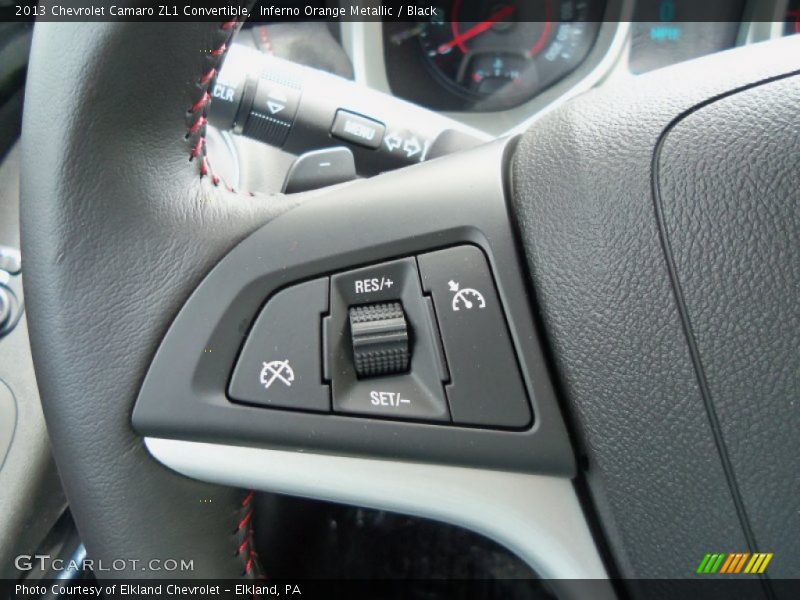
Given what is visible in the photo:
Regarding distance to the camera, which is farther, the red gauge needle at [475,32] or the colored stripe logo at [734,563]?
the red gauge needle at [475,32]

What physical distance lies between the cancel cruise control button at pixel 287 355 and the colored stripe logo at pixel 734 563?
30cm

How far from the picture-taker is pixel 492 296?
59 centimetres

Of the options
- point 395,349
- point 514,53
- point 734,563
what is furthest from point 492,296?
point 514,53

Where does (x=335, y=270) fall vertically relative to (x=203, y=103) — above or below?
below

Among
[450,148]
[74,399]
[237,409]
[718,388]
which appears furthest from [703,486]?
[450,148]

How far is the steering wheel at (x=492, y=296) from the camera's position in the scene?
21.5 inches

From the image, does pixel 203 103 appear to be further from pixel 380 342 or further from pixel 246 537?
pixel 246 537

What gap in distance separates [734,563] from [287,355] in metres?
0.36

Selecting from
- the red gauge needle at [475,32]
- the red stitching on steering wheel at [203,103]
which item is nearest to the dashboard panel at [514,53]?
the red gauge needle at [475,32]

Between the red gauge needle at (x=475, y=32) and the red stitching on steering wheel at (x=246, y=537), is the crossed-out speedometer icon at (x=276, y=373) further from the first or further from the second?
the red gauge needle at (x=475, y=32)

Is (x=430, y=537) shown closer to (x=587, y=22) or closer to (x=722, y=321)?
(x=722, y=321)

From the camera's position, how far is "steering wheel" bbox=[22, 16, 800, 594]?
1.79 feet

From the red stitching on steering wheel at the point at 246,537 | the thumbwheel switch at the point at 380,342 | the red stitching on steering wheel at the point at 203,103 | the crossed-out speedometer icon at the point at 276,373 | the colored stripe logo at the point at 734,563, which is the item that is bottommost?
the red stitching on steering wheel at the point at 246,537

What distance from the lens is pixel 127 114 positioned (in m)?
0.57
